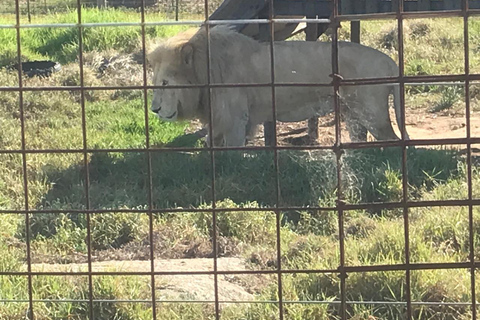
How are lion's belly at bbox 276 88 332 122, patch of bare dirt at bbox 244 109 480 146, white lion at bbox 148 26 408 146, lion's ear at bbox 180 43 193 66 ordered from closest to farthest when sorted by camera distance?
1. lion's ear at bbox 180 43 193 66
2. white lion at bbox 148 26 408 146
3. lion's belly at bbox 276 88 332 122
4. patch of bare dirt at bbox 244 109 480 146

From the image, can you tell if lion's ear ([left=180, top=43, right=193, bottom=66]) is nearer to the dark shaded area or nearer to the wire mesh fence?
the wire mesh fence

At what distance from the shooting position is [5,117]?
9633 millimetres

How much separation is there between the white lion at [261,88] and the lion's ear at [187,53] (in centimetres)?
2

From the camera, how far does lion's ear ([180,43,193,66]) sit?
24.3ft

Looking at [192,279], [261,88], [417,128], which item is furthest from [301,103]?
[192,279]

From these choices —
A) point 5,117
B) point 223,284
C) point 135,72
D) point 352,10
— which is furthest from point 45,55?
point 223,284

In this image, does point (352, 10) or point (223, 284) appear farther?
point (352, 10)

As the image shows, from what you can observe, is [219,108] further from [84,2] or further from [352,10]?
[84,2]

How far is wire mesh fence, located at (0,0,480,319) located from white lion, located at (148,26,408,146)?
0.62 ft

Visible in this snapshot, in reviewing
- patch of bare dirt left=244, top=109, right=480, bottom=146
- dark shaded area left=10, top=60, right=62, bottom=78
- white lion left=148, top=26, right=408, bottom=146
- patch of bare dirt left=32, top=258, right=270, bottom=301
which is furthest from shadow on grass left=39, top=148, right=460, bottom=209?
dark shaded area left=10, top=60, right=62, bottom=78

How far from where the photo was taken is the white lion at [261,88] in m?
7.70

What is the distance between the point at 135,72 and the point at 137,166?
4.58m

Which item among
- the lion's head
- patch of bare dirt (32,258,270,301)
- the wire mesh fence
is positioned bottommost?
patch of bare dirt (32,258,270,301)

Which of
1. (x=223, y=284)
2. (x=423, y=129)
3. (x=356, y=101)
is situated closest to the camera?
(x=223, y=284)
